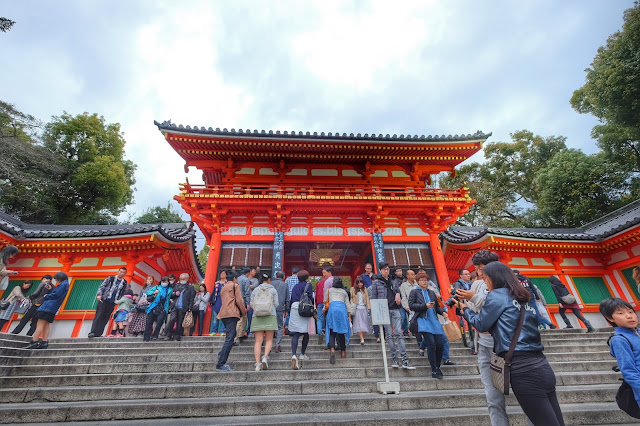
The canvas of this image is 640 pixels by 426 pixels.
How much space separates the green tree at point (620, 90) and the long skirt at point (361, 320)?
1944 centimetres

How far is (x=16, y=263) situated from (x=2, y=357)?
26.9 ft

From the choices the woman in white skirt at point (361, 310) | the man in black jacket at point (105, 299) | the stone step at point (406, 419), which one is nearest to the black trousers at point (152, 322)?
the man in black jacket at point (105, 299)

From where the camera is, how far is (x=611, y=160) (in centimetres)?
1948

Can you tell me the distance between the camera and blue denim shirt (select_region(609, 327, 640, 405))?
8.14 feet

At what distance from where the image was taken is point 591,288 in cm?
1217

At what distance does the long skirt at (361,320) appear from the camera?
6.86m

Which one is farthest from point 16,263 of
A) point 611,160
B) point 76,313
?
point 611,160

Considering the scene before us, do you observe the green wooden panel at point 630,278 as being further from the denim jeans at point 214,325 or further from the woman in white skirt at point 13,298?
the woman in white skirt at point 13,298

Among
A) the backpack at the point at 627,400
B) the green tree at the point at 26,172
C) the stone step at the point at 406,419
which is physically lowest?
the stone step at the point at 406,419

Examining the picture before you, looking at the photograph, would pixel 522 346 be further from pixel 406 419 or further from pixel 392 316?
pixel 392 316

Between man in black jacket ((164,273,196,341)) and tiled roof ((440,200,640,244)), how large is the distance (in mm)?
10645

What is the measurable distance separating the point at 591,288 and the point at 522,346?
14.1 metres

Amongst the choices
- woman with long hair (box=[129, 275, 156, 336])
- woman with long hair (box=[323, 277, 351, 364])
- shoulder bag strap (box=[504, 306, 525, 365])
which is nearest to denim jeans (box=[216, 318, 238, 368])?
woman with long hair (box=[323, 277, 351, 364])

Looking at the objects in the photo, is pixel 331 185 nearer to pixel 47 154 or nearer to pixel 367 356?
pixel 367 356
